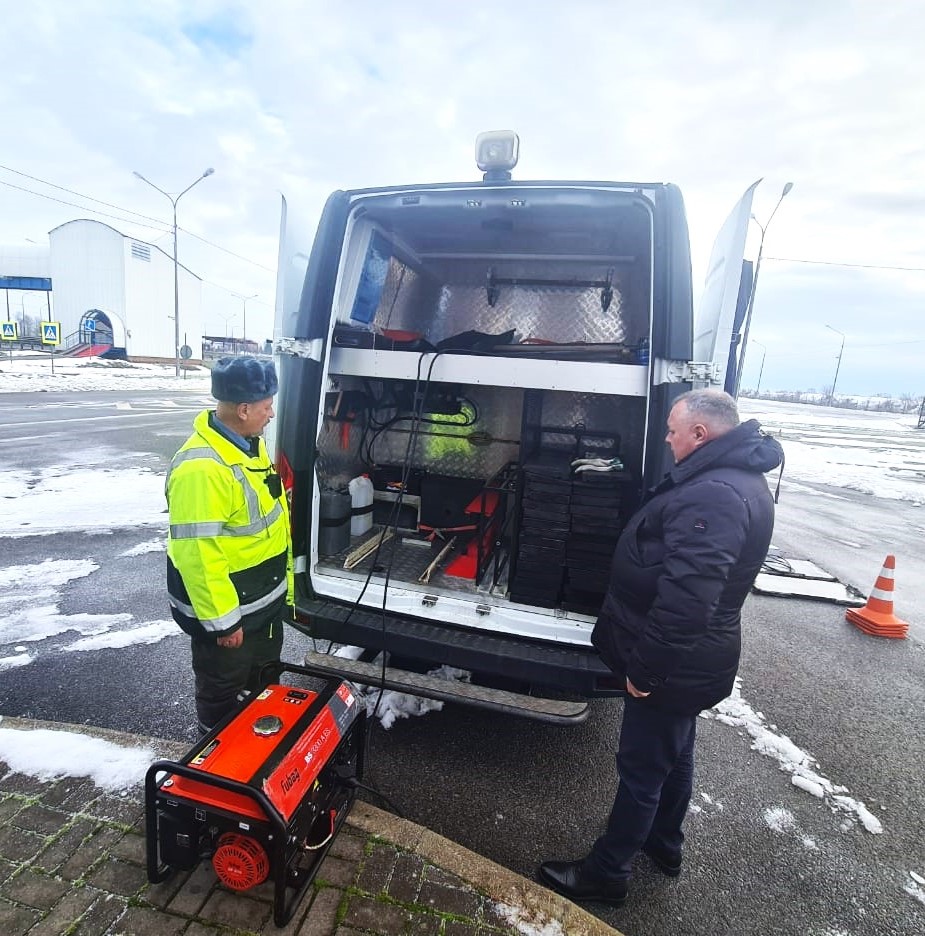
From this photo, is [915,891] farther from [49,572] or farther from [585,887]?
[49,572]

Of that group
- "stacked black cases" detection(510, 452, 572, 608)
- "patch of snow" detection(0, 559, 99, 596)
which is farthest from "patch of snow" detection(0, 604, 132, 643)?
"stacked black cases" detection(510, 452, 572, 608)

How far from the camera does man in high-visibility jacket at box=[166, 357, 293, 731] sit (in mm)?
2033

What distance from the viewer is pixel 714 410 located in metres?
1.91

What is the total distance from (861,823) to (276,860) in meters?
2.61

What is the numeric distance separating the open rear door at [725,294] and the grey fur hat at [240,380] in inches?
72.0

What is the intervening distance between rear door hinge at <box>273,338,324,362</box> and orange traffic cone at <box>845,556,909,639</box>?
4819mm

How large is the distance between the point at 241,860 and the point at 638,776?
4.46 feet

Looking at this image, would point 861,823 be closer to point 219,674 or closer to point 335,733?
point 335,733

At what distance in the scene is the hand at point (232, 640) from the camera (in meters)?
2.16

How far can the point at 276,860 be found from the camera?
5.30ft

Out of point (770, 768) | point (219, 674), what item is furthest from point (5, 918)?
point (770, 768)

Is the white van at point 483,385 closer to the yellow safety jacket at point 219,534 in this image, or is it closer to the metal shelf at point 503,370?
the metal shelf at point 503,370

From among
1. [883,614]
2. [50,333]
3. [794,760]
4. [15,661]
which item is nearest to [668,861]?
[794,760]

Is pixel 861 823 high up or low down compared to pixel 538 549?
down
